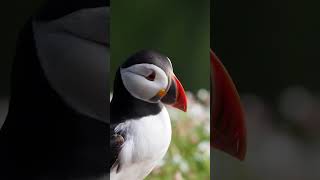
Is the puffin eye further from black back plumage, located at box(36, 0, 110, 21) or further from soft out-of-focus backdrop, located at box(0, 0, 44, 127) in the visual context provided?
soft out-of-focus backdrop, located at box(0, 0, 44, 127)

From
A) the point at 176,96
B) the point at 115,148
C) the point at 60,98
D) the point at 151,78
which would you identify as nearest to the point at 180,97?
the point at 176,96

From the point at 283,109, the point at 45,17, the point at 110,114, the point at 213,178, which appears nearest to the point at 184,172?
the point at 213,178

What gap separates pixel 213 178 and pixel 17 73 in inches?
43.7

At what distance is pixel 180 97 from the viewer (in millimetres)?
2441

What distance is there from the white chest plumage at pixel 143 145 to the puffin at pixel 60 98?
0.08m

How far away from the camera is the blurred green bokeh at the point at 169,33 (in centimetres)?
224

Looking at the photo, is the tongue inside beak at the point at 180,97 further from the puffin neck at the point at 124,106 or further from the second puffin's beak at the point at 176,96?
the puffin neck at the point at 124,106

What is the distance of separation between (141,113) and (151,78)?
0.15m

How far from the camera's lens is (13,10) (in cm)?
205

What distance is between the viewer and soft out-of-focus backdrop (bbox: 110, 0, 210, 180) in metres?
2.26

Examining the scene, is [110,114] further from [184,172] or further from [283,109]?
[283,109]

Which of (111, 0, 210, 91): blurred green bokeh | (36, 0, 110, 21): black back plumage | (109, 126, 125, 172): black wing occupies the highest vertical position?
(36, 0, 110, 21): black back plumage

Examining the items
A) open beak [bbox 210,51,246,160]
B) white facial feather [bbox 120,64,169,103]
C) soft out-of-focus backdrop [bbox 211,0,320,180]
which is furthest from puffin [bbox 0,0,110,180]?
soft out-of-focus backdrop [bbox 211,0,320,180]

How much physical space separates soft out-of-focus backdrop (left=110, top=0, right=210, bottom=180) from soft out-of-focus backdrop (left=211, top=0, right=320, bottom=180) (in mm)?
219
